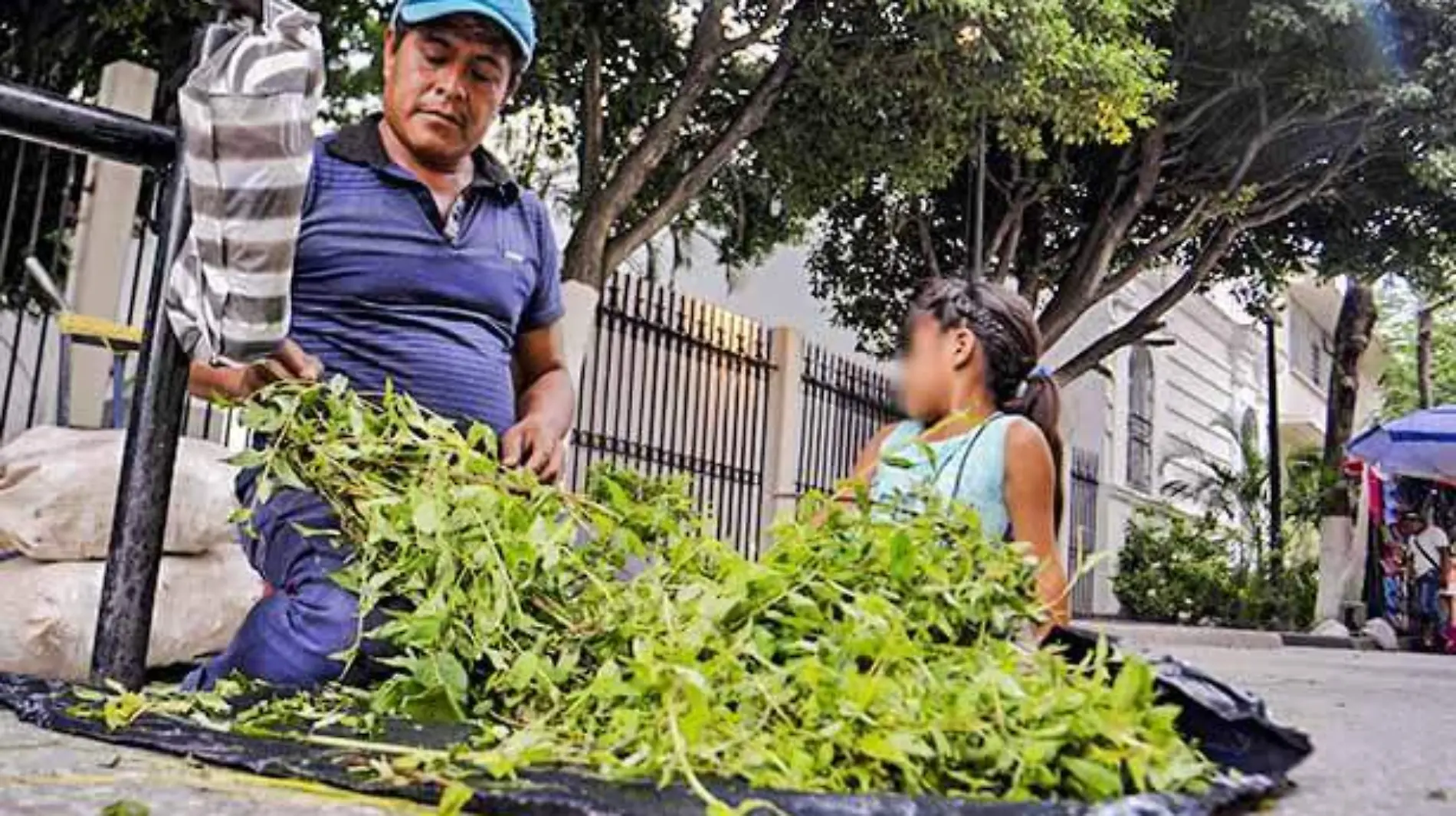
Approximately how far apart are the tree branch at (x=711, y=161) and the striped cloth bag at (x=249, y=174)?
6264 millimetres

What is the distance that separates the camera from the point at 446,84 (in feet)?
8.26

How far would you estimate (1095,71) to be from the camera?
822 centimetres

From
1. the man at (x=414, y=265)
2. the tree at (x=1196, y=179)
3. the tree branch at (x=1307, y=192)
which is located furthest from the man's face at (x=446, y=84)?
the tree branch at (x=1307, y=192)

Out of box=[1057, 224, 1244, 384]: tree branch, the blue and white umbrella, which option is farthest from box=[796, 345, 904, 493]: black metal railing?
the blue and white umbrella

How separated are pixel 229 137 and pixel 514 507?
68 centimetres

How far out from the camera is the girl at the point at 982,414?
2.67 metres

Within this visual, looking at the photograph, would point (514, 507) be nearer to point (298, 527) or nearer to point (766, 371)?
point (298, 527)

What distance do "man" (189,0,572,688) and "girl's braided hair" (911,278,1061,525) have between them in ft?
3.04

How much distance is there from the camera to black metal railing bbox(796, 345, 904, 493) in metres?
11.5

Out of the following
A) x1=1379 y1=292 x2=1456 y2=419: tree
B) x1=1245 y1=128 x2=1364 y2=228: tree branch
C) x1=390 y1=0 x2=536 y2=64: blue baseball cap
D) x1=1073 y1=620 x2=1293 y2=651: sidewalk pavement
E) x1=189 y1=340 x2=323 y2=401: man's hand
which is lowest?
x1=1073 y1=620 x2=1293 y2=651: sidewalk pavement

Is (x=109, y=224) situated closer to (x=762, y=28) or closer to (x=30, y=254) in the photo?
(x=30, y=254)

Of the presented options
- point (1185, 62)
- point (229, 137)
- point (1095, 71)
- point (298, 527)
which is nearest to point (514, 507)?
point (298, 527)

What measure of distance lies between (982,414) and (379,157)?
54.2 inches

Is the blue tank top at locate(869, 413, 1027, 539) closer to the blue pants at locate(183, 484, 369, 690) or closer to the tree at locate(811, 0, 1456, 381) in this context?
the blue pants at locate(183, 484, 369, 690)
